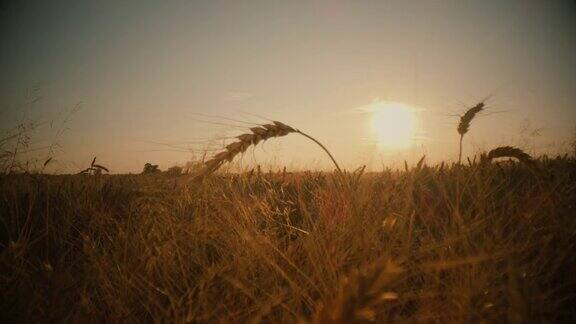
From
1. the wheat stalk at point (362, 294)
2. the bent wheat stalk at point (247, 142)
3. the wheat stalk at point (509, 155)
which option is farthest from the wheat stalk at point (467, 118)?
the wheat stalk at point (362, 294)

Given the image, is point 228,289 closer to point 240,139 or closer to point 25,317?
point 25,317

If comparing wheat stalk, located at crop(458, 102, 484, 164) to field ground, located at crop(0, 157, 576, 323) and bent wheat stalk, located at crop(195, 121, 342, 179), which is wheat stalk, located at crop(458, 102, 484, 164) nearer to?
field ground, located at crop(0, 157, 576, 323)

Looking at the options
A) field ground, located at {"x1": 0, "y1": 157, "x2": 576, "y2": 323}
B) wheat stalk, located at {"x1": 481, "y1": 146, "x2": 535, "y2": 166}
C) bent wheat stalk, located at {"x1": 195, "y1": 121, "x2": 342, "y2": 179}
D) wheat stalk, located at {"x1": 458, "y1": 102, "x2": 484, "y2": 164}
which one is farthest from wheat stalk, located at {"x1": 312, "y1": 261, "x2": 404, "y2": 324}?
wheat stalk, located at {"x1": 458, "y1": 102, "x2": 484, "y2": 164}

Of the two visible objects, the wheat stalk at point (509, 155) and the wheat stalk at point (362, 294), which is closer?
the wheat stalk at point (362, 294)

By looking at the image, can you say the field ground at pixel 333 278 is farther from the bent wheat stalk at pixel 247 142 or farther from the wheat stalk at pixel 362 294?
the bent wheat stalk at pixel 247 142

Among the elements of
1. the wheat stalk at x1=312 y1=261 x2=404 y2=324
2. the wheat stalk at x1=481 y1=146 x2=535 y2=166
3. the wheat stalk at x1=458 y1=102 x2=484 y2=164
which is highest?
the wheat stalk at x1=458 y1=102 x2=484 y2=164

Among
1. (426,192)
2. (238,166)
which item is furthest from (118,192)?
A: (426,192)

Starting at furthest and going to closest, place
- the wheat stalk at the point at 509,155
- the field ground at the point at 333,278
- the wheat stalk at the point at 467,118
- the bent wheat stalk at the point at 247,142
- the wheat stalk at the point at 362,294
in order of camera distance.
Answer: the wheat stalk at the point at 467,118 < the wheat stalk at the point at 509,155 < the bent wheat stalk at the point at 247,142 < the field ground at the point at 333,278 < the wheat stalk at the point at 362,294

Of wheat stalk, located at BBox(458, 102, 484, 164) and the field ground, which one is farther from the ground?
wheat stalk, located at BBox(458, 102, 484, 164)

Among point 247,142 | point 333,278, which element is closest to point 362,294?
point 333,278

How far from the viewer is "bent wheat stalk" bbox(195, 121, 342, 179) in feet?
5.46

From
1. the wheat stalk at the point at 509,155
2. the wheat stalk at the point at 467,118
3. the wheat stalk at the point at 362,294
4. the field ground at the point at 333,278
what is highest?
the wheat stalk at the point at 467,118

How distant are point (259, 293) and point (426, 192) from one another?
1.49 m

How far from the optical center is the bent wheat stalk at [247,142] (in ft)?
5.46
